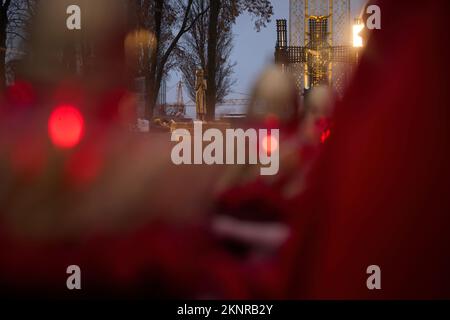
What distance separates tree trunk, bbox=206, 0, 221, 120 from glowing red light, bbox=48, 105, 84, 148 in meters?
0.45

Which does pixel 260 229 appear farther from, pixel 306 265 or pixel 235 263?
pixel 306 265

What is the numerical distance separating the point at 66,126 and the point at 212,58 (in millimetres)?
573

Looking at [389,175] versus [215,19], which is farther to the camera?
[215,19]

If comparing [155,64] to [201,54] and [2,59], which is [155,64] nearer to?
[201,54]

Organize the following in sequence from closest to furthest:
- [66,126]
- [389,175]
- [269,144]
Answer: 1. [389,175]
2. [269,144]
3. [66,126]

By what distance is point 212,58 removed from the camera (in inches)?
68.7

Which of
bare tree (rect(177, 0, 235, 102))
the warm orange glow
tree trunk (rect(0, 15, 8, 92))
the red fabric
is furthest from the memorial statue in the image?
the red fabric

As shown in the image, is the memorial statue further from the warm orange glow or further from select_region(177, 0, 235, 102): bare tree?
the warm orange glow

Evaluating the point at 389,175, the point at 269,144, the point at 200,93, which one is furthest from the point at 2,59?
the point at 389,175

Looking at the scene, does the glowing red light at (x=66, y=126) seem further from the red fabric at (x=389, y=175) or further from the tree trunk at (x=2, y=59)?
the red fabric at (x=389, y=175)

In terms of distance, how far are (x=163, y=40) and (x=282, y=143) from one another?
66cm

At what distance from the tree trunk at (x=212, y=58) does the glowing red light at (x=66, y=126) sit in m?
0.45

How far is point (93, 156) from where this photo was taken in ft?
5.39

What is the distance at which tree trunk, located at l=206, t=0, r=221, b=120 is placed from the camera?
5.55ft
